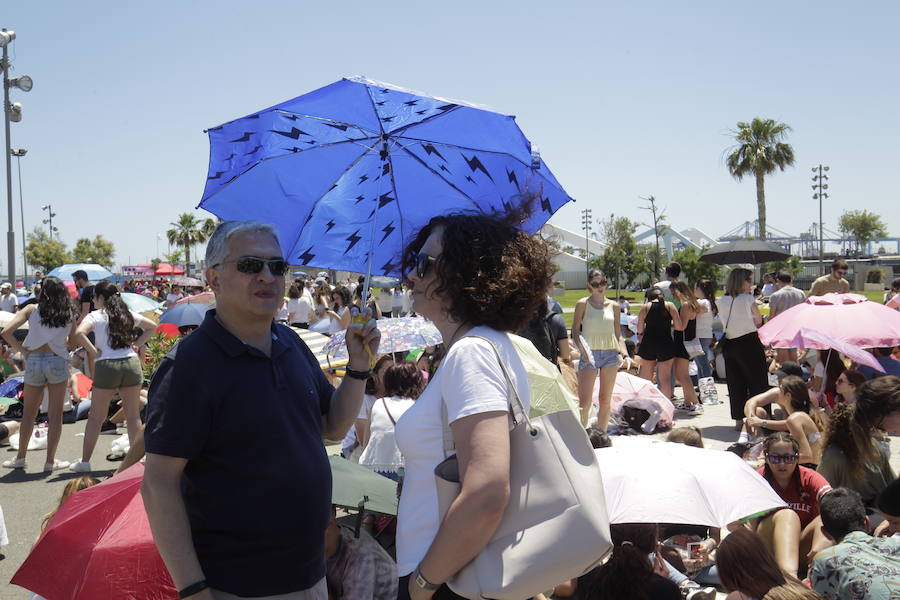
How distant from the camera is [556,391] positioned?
5.76 feet

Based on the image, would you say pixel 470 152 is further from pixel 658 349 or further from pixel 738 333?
pixel 658 349

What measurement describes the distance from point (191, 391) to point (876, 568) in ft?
8.11

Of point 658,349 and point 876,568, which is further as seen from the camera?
point 658,349

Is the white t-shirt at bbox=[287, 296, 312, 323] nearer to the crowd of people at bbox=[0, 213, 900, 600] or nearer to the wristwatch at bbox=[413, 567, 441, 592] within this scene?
the crowd of people at bbox=[0, 213, 900, 600]

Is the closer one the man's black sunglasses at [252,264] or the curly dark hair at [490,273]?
the curly dark hair at [490,273]

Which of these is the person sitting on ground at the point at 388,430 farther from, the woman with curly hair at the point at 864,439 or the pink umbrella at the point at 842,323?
the pink umbrella at the point at 842,323

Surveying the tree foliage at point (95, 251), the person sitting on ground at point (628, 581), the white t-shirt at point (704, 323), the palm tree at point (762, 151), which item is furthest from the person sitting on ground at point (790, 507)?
the tree foliage at point (95, 251)

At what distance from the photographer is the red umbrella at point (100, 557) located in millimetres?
2592

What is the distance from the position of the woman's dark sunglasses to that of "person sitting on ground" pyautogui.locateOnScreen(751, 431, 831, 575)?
10.2 ft

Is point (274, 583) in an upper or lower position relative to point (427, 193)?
lower

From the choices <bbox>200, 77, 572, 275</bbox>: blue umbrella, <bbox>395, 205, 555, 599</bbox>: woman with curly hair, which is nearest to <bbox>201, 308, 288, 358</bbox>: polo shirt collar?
<bbox>395, 205, 555, 599</bbox>: woman with curly hair

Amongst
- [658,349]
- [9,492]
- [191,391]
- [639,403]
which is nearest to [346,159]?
[191,391]

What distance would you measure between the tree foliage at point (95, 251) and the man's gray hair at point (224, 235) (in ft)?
291

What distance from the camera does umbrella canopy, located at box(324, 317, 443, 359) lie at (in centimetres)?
602
